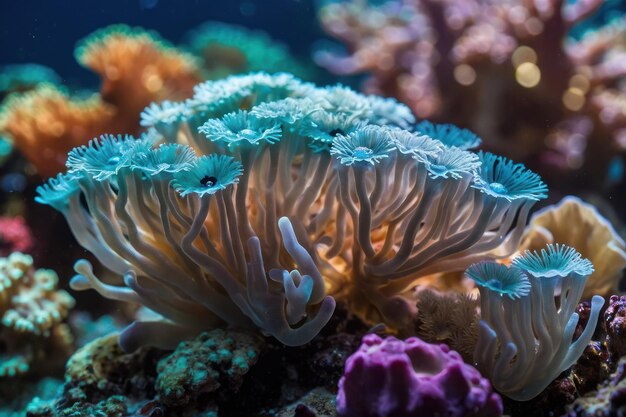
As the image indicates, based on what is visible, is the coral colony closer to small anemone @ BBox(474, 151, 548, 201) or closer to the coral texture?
small anemone @ BBox(474, 151, 548, 201)

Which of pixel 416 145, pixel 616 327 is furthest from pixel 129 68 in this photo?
pixel 616 327

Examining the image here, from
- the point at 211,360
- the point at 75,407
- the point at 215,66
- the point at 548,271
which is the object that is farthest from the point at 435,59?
the point at 75,407

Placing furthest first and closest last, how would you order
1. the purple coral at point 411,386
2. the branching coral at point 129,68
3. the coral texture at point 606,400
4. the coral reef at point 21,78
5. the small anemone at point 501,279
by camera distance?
the coral reef at point 21,78, the branching coral at point 129,68, the small anemone at point 501,279, the coral texture at point 606,400, the purple coral at point 411,386

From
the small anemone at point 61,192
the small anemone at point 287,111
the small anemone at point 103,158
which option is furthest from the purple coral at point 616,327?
the small anemone at point 61,192

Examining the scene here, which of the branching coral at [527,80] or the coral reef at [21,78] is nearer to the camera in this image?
the branching coral at [527,80]

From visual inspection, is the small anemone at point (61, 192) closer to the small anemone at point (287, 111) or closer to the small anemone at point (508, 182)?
the small anemone at point (287, 111)

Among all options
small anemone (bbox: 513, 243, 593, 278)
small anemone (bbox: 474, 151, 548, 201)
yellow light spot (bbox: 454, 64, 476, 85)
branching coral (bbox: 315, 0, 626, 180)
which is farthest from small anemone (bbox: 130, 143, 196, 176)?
yellow light spot (bbox: 454, 64, 476, 85)
